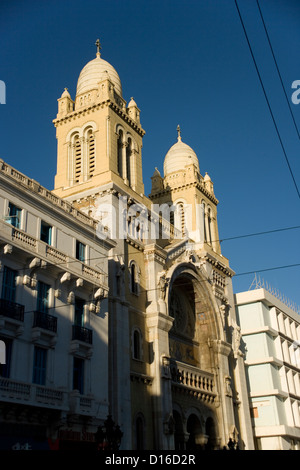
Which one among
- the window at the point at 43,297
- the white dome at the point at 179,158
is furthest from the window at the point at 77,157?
the window at the point at 43,297

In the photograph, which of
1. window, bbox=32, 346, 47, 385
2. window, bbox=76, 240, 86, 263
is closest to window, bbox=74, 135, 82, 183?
window, bbox=76, 240, 86, 263

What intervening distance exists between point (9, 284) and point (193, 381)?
71.4 feet

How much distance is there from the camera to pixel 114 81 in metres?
45.8

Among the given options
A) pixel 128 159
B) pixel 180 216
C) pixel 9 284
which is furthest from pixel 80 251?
pixel 180 216

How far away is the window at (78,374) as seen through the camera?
27484 millimetres

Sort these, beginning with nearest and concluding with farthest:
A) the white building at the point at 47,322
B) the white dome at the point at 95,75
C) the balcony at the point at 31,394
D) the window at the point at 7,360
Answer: the balcony at the point at 31,394, the window at the point at 7,360, the white building at the point at 47,322, the white dome at the point at 95,75

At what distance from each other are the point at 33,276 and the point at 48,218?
3.62m

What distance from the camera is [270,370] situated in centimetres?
5316

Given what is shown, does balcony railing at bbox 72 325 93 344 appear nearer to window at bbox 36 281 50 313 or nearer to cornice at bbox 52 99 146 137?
window at bbox 36 281 50 313

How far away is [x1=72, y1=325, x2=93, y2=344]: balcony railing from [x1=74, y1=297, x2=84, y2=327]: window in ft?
1.95

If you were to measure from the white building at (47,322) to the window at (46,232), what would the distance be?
0.08 ft

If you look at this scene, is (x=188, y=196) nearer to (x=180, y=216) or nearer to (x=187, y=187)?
(x=187, y=187)

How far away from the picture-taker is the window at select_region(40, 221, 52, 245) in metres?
28.1

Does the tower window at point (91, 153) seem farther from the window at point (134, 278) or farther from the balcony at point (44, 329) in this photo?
the balcony at point (44, 329)
